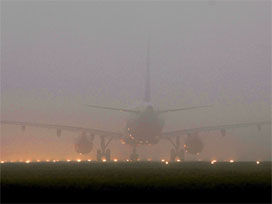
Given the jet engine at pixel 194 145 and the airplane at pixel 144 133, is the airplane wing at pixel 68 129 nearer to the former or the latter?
the airplane at pixel 144 133

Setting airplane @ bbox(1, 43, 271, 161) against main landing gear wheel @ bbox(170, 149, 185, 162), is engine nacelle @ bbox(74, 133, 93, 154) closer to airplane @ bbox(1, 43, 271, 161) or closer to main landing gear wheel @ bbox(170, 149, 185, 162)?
airplane @ bbox(1, 43, 271, 161)

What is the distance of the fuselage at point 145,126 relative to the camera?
234 ft

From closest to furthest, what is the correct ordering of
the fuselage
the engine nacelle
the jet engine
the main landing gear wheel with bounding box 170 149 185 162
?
the fuselage
the main landing gear wheel with bounding box 170 149 185 162
the jet engine
the engine nacelle

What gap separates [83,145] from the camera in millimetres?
74562

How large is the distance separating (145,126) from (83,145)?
10.1m

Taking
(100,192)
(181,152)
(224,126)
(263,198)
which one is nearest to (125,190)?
(100,192)

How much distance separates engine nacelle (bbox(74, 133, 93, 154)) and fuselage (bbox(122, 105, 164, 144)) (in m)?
6.45

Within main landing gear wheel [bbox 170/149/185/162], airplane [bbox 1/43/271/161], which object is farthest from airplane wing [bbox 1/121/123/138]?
main landing gear wheel [bbox 170/149/185/162]

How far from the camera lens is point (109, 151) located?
244ft

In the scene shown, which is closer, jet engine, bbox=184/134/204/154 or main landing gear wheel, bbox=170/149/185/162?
main landing gear wheel, bbox=170/149/185/162

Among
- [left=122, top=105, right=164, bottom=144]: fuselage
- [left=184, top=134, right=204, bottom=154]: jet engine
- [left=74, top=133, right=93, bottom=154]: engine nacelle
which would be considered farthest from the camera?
[left=74, top=133, right=93, bottom=154]: engine nacelle

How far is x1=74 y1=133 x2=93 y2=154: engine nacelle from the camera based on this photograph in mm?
74500

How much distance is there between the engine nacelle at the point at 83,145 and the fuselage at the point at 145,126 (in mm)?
6451

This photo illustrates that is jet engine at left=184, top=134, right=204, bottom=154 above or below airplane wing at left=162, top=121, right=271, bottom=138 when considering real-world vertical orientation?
below
